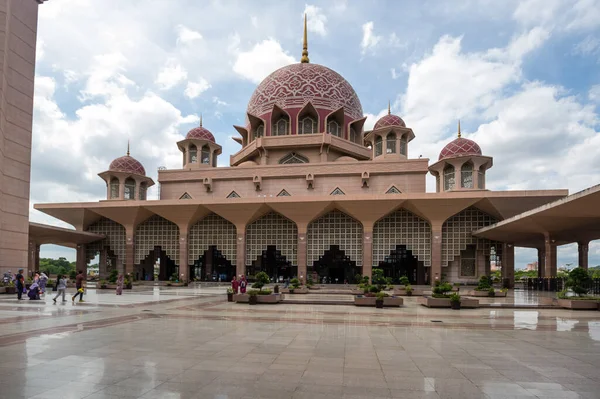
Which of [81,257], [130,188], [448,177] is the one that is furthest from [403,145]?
[81,257]

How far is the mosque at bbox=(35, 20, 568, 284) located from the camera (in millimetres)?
33125

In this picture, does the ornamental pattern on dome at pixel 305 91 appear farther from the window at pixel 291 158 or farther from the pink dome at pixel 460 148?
the pink dome at pixel 460 148

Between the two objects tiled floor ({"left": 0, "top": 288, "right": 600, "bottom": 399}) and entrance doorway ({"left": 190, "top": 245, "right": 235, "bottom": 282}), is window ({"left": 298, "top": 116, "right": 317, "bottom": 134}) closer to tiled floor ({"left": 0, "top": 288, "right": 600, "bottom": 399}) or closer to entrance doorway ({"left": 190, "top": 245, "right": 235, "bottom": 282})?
entrance doorway ({"left": 190, "top": 245, "right": 235, "bottom": 282})

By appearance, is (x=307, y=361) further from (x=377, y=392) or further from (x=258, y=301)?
(x=258, y=301)

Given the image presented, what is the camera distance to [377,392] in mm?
5312

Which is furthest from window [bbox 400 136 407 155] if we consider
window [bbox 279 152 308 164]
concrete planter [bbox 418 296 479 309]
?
concrete planter [bbox 418 296 479 309]

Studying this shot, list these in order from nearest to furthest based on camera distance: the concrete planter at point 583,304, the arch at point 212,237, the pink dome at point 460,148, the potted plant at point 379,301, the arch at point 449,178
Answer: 1. the concrete planter at point 583,304
2. the potted plant at point 379,301
3. the pink dome at point 460,148
4. the arch at point 449,178
5. the arch at point 212,237

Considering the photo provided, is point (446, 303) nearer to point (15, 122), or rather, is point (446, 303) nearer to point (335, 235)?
point (335, 235)

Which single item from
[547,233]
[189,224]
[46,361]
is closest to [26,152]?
[189,224]

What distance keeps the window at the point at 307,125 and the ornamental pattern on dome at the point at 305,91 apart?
1.32m

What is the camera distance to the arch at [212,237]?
36812mm

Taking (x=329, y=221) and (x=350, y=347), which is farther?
(x=329, y=221)

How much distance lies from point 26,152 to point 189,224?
1337 cm

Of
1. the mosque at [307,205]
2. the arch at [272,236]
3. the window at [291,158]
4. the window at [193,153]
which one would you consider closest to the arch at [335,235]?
the mosque at [307,205]
